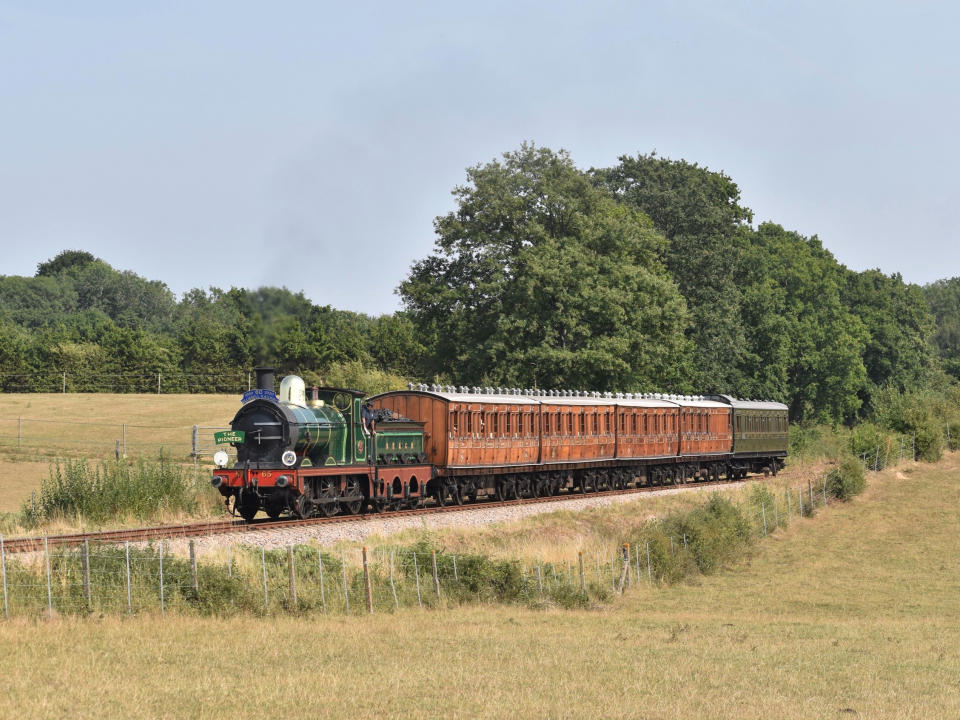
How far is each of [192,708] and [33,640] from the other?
16.2 feet

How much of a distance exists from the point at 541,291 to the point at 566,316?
6.46 feet

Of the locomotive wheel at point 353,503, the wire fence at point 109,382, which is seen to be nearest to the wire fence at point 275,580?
the locomotive wheel at point 353,503

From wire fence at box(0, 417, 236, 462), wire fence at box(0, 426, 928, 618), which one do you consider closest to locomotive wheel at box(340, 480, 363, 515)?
wire fence at box(0, 426, 928, 618)

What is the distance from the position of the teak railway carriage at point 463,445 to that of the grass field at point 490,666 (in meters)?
7.69

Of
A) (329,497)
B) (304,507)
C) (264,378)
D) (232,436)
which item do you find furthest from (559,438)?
(232,436)

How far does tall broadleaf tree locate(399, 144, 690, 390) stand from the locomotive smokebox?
105ft

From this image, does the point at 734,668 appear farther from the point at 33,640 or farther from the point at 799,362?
the point at 799,362

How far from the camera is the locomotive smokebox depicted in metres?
30.4

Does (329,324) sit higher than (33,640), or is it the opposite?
(329,324)

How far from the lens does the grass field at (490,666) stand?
16031mm

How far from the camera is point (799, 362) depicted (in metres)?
100

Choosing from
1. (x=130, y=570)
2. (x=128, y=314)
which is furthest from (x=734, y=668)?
(x=128, y=314)

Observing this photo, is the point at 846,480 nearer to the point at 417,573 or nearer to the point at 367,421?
the point at 367,421

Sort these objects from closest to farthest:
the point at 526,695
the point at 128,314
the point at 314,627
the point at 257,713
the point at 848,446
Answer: the point at 257,713
the point at 526,695
the point at 314,627
the point at 848,446
the point at 128,314
